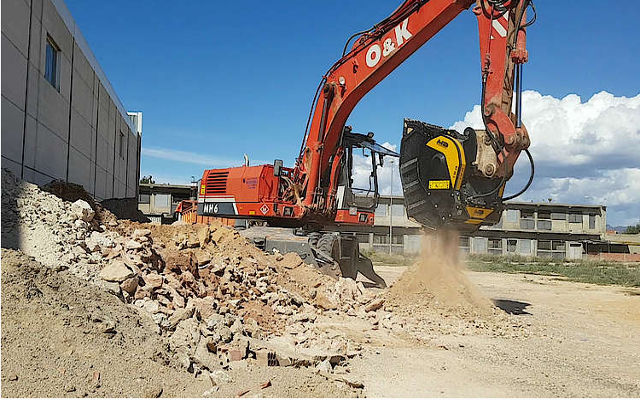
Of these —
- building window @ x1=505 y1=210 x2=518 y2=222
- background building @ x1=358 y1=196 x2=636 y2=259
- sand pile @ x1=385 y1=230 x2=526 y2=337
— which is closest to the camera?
sand pile @ x1=385 y1=230 x2=526 y2=337

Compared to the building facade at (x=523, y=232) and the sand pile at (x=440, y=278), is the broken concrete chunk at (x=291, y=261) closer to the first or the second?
the sand pile at (x=440, y=278)

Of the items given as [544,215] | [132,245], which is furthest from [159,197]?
[132,245]

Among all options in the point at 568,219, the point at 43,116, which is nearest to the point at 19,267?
the point at 43,116

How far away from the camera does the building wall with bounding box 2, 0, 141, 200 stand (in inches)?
372

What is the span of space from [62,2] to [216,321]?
9.18 meters

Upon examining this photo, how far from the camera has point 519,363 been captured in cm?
751

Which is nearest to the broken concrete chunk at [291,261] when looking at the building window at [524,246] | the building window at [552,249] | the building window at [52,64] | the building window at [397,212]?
the building window at [52,64]

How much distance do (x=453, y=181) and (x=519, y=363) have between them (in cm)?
341

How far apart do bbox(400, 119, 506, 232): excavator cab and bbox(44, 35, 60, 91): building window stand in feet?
24.5

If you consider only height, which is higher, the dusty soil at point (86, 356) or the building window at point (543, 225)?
the building window at point (543, 225)

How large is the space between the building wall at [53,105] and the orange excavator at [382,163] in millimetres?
3492

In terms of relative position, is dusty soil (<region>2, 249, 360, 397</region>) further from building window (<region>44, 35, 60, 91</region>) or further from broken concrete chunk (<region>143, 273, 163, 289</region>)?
building window (<region>44, 35, 60, 91</region>)

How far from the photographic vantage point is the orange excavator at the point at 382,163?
31.7 feet

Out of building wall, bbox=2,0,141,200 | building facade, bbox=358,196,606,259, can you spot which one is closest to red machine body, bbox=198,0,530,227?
building wall, bbox=2,0,141,200
